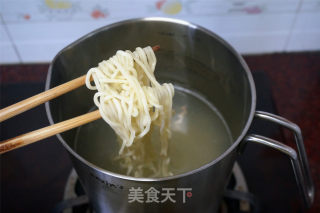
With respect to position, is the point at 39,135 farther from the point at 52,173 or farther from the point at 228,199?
the point at 228,199

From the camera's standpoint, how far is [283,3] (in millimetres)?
1221

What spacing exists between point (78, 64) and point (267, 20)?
0.72 m

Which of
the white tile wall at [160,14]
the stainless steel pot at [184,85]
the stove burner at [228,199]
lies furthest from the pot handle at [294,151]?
the white tile wall at [160,14]

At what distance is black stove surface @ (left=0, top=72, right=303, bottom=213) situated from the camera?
1.03 metres

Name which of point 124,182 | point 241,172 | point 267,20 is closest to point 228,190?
point 241,172

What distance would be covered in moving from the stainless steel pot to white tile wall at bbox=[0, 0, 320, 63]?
254 mm

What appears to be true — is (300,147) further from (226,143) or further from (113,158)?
(113,158)

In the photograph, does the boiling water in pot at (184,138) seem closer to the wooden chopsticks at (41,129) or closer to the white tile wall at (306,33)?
the wooden chopsticks at (41,129)

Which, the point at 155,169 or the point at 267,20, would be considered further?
the point at 267,20

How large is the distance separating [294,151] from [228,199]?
35 cm

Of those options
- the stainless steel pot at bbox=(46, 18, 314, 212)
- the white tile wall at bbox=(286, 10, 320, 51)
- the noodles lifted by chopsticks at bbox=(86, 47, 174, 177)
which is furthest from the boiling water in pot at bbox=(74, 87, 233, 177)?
the white tile wall at bbox=(286, 10, 320, 51)

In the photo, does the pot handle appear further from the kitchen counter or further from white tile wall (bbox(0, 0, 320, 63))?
white tile wall (bbox(0, 0, 320, 63))

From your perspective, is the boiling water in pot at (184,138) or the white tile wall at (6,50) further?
the white tile wall at (6,50)

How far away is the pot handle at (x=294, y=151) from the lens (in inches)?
28.3
